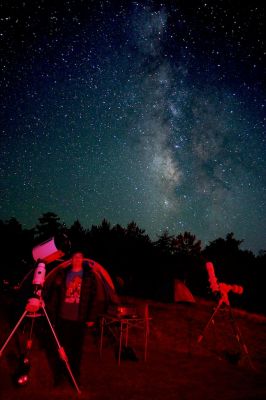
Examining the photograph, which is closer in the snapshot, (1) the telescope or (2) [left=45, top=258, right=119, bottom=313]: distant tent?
(1) the telescope

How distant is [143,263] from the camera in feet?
70.8

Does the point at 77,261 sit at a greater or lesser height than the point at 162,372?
greater

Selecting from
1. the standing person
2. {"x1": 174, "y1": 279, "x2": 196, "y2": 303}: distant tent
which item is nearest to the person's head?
the standing person

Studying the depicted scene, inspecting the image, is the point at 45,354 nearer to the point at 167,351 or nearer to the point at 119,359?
the point at 119,359

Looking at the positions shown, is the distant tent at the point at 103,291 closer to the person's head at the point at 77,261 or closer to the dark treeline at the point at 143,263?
the person's head at the point at 77,261

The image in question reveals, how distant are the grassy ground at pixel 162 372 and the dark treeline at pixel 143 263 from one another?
8.98 meters

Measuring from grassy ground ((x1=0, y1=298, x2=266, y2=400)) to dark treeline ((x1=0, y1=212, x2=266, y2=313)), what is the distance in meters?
8.98

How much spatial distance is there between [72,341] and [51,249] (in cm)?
159

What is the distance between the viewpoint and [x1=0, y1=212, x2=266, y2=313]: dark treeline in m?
18.6

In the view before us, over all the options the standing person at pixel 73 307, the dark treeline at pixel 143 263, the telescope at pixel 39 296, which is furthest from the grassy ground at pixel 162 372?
the dark treeline at pixel 143 263

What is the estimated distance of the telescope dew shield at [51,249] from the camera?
195 inches

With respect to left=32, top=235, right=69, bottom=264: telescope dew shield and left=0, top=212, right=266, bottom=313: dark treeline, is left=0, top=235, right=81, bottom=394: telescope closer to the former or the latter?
left=32, top=235, right=69, bottom=264: telescope dew shield

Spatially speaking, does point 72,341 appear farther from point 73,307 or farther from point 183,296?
point 183,296

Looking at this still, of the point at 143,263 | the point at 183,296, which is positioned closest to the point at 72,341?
the point at 183,296
